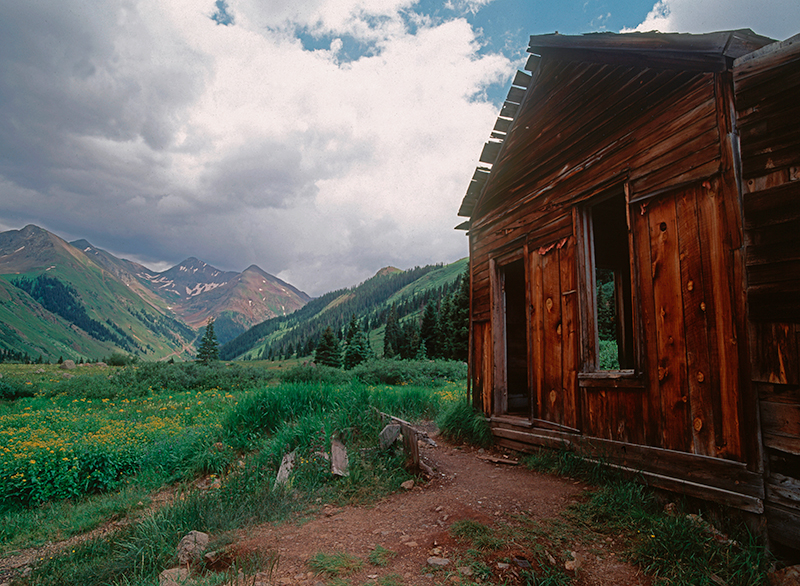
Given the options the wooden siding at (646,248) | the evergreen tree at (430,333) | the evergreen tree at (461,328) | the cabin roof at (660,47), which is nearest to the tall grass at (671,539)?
the wooden siding at (646,248)

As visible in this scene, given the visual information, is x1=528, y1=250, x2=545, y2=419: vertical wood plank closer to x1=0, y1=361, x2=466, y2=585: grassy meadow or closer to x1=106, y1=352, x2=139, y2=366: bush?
x1=0, y1=361, x2=466, y2=585: grassy meadow

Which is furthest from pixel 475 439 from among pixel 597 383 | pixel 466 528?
pixel 466 528

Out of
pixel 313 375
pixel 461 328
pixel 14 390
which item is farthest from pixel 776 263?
pixel 461 328

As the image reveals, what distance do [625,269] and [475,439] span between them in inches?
195

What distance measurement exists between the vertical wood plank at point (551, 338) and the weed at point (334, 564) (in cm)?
363

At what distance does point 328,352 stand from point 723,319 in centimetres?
4652

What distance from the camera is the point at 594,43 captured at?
Result: 557 cm

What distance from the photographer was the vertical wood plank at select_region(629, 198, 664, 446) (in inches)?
174

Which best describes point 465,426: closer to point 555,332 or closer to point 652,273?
point 555,332

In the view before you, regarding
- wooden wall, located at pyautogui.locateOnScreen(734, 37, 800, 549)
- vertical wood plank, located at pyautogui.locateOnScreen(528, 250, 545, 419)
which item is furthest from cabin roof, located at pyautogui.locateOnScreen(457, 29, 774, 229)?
vertical wood plank, located at pyautogui.locateOnScreen(528, 250, 545, 419)

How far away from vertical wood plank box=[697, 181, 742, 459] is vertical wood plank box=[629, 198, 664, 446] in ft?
2.14

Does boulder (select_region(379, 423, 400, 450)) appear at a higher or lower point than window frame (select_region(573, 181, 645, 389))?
lower

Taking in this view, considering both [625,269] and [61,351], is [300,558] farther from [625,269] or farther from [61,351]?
[61,351]

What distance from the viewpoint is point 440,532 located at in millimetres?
4121
